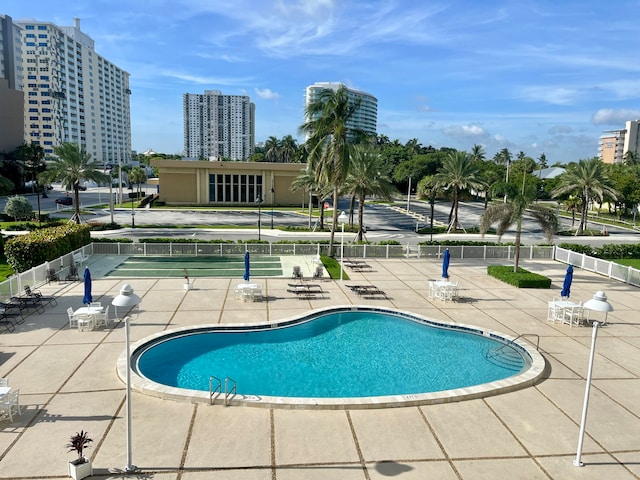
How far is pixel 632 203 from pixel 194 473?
75.4 meters

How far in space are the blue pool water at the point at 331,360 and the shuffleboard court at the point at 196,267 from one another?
8965 millimetres

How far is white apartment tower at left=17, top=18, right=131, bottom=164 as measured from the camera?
143875 millimetres

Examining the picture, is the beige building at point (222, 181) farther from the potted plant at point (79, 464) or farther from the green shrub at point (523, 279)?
the potted plant at point (79, 464)

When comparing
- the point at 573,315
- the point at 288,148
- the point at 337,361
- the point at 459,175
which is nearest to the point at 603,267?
the point at 573,315

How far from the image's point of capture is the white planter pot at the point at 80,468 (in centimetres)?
806

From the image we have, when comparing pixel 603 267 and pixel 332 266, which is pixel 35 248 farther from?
pixel 603 267

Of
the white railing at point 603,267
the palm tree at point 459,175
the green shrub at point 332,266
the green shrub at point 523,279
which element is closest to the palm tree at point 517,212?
the green shrub at point 523,279

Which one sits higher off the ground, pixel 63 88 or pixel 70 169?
pixel 63 88

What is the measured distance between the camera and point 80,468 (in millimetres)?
8078

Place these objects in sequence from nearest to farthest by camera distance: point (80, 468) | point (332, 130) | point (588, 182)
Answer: point (80, 468) → point (332, 130) → point (588, 182)

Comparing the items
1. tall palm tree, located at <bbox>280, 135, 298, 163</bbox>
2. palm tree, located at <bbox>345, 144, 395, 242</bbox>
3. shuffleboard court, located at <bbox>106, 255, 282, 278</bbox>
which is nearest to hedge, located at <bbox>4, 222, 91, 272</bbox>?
shuffleboard court, located at <bbox>106, 255, 282, 278</bbox>

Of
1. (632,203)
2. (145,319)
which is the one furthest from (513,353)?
(632,203)

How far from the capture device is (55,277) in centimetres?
2250

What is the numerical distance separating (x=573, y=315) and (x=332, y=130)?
16176mm
